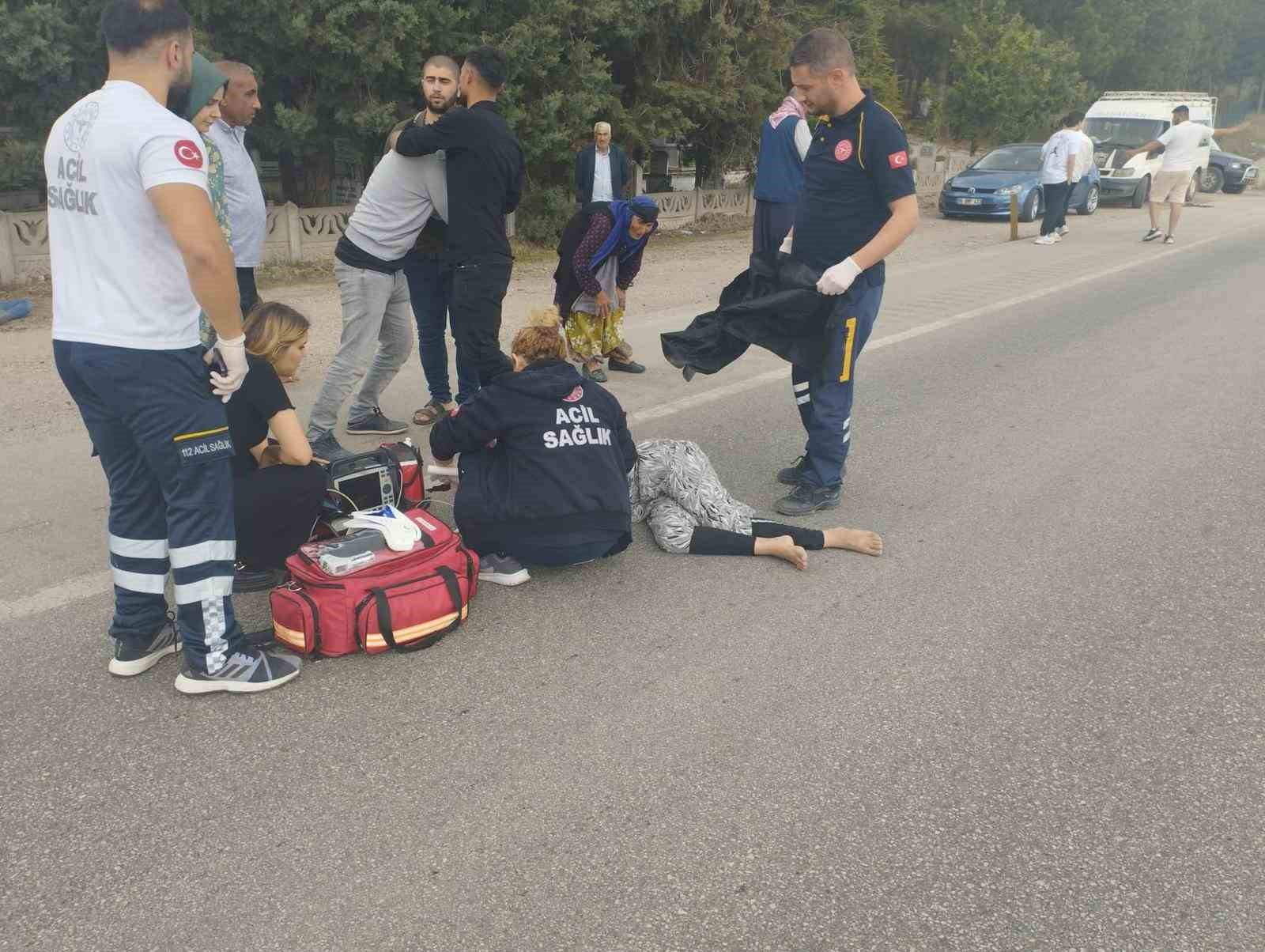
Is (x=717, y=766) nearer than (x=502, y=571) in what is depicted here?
Yes

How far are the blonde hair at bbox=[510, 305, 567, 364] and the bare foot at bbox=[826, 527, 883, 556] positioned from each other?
4.53ft

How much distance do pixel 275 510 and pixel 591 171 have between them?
309 inches

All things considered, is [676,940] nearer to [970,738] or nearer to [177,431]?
[970,738]

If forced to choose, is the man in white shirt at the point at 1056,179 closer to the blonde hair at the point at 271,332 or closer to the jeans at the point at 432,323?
the jeans at the point at 432,323

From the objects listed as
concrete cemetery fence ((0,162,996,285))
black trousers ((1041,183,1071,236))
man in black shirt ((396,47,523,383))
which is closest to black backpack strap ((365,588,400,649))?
man in black shirt ((396,47,523,383))

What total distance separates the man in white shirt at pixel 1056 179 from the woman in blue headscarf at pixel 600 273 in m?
10.3

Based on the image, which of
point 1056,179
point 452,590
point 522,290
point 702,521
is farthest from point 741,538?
point 1056,179

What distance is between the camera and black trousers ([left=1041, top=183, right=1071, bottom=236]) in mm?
15156

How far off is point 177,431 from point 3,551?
6.05 ft

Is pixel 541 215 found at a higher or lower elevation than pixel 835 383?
higher

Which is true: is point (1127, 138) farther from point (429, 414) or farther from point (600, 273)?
point (429, 414)

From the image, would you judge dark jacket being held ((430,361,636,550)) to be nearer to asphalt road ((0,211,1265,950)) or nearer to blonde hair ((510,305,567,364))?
blonde hair ((510,305,567,364))

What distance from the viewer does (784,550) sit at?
4188 mm

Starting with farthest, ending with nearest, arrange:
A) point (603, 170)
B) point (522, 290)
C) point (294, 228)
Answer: point (294, 228) → point (522, 290) → point (603, 170)
